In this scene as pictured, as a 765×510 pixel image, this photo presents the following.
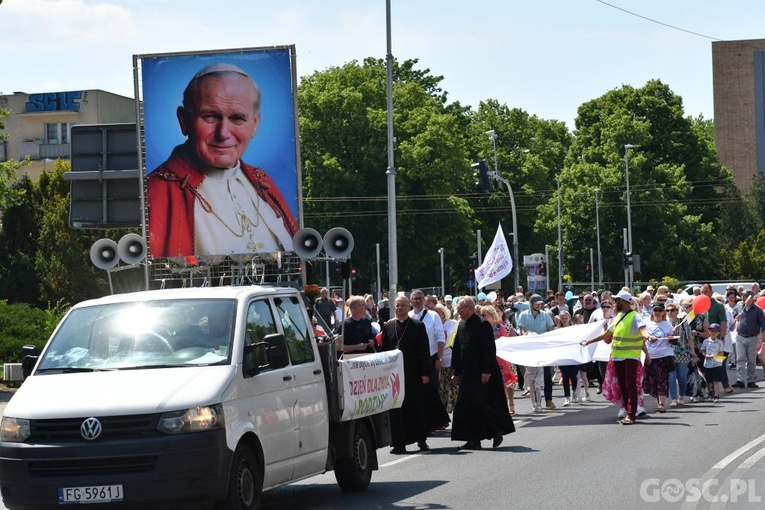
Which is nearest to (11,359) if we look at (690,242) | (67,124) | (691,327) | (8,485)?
(691,327)

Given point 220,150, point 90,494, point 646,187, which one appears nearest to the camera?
point 90,494

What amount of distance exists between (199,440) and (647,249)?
253ft

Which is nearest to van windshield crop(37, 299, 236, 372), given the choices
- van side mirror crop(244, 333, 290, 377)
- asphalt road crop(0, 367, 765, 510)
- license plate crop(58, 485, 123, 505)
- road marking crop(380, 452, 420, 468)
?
van side mirror crop(244, 333, 290, 377)

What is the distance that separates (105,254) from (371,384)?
243 inches

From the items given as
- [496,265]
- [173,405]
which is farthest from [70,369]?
[496,265]

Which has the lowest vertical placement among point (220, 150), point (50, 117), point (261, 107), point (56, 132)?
point (220, 150)

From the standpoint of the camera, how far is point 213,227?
63.9 feet

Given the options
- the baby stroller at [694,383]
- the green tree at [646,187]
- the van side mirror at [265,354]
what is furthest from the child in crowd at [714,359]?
the green tree at [646,187]

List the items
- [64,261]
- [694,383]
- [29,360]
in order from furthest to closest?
[64,261]
[694,383]
[29,360]

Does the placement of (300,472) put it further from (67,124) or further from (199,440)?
(67,124)

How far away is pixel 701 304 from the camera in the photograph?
79.0 ft

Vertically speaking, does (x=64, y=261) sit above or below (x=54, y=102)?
below

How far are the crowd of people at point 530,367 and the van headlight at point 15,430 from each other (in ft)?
11.8

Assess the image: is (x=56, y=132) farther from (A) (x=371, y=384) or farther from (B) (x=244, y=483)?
(B) (x=244, y=483)
